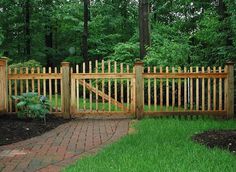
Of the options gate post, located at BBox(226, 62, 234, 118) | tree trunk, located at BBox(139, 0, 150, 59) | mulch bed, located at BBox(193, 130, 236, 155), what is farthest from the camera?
tree trunk, located at BBox(139, 0, 150, 59)

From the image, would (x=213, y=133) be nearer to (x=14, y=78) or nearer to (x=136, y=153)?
(x=136, y=153)

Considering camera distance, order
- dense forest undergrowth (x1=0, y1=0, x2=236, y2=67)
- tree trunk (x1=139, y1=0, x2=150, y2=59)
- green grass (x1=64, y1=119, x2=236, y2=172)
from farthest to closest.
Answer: dense forest undergrowth (x1=0, y1=0, x2=236, y2=67), tree trunk (x1=139, y1=0, x2=150, y2=59), green grass (x1=64, y1=119, x2=236, y2=172)

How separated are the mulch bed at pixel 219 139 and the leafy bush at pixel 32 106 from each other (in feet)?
14.2

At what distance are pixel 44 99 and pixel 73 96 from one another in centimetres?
104

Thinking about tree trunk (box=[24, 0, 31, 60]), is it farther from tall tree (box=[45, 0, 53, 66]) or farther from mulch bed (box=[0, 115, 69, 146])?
mulch bed (box=[0, 115, 69, 146])

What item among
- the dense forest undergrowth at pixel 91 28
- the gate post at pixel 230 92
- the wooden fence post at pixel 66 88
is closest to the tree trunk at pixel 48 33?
the dense forest undergrowth at pixel 91 28

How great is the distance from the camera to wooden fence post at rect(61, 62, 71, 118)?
11938 mm

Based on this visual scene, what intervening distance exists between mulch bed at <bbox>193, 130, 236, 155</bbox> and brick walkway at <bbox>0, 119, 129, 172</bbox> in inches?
69.3

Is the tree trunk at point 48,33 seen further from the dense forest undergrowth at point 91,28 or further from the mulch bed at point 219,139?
the mulch bed at point 219,139

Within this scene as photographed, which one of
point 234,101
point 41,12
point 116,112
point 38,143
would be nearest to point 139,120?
point 116,112

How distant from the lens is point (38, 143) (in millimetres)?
8352

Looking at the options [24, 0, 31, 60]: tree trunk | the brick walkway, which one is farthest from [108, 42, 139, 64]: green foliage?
the brick walkway

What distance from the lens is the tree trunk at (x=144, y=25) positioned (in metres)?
18.0

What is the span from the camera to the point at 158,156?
6621 mm
